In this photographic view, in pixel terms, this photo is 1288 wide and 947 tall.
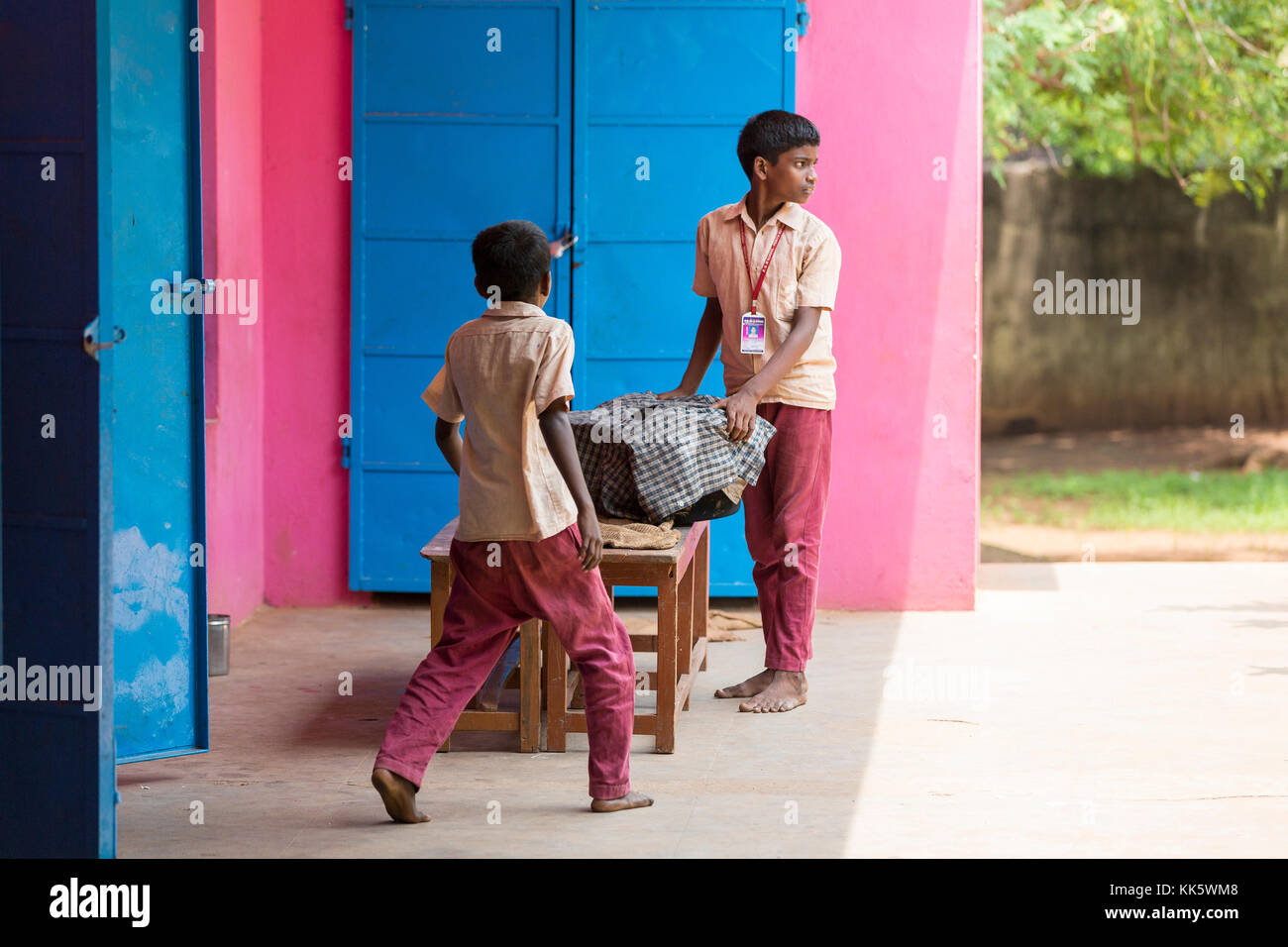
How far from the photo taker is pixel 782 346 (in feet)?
17.4

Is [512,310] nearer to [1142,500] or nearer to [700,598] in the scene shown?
[700,598]

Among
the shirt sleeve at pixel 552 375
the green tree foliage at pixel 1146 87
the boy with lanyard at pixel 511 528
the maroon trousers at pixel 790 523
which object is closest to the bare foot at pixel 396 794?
the boy with lanyard at pixel 511 528

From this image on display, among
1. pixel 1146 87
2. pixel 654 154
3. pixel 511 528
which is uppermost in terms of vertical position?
pixel 1146 87

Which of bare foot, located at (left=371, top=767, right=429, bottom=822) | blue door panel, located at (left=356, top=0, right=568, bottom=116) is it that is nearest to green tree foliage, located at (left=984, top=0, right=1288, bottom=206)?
blue door panel, located at (left=356, top=0, right=568, bottom=116)

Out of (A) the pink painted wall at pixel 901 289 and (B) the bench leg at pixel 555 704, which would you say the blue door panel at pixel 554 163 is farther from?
(B) the bench leg at pixel 555 704

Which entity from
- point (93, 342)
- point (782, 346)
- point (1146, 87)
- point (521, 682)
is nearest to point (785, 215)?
point (782, 346)

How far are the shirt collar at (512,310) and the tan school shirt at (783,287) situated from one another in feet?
4.60

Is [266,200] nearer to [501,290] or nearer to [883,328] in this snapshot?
[883,328]

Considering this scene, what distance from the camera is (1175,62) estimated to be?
1150cm

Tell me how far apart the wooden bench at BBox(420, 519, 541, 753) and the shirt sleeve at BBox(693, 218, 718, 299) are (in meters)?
1.37

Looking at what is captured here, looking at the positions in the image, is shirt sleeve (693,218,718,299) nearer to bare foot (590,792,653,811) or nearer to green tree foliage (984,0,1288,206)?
bare foot (590,792,653,811)

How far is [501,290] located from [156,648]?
1.68m

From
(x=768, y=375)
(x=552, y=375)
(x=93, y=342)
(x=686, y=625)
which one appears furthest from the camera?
(x=686, y=625)

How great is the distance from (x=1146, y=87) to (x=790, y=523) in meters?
7.55
